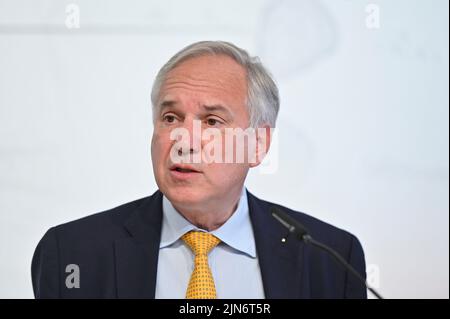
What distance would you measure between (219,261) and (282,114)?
528mm

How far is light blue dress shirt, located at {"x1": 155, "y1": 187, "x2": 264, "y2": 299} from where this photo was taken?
1.84 m

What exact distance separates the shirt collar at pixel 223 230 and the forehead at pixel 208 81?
306 mm

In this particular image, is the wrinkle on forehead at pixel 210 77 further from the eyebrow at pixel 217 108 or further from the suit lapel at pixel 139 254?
the suit lapel at pixel 139 254

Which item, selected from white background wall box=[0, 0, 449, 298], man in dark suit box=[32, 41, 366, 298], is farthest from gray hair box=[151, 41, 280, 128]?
white background wall box=[0, 0, 449, 298]

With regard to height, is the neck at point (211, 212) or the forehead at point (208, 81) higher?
the forehead at point (208, 81)

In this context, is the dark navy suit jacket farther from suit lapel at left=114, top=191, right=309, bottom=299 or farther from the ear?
the ear

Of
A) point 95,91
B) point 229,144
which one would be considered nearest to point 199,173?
point 229,144

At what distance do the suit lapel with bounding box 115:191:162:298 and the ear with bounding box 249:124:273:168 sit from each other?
32 centimetres

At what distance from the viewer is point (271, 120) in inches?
79.1

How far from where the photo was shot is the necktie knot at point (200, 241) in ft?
6.08

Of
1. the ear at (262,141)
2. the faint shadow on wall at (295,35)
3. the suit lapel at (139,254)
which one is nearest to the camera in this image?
the suit lapel at (139,254)

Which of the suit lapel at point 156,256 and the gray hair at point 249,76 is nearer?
the suit lapel at point 156,256

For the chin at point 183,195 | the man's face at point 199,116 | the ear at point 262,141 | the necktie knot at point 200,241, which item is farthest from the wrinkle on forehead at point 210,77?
the necktie knot at point 200,241
